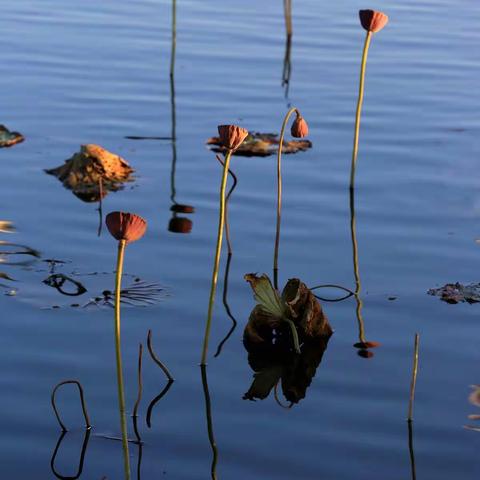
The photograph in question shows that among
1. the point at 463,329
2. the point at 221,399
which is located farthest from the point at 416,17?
the point at 221,399

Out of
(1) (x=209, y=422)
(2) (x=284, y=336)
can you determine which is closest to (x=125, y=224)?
(1) (x=209, y=422)

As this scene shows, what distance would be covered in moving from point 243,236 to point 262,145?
5.42 feet

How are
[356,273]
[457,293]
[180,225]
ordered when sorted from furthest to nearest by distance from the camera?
[180,225], [356,273], [457,293]

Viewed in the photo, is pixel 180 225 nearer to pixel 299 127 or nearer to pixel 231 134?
pixel 299 127

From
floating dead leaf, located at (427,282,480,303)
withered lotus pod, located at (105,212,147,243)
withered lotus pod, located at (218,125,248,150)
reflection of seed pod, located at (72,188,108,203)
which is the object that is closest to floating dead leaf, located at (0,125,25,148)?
reflection of seed pod, located at (72,188,108,203)

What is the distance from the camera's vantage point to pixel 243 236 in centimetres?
614

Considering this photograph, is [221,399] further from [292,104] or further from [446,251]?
[292,104]

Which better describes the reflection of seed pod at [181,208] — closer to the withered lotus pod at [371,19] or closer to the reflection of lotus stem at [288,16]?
the withered lotus pod at [371,19]

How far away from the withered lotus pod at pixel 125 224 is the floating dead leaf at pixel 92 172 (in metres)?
3.58

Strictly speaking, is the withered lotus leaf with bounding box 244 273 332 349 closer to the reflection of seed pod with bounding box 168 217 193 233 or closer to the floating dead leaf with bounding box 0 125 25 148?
the reflection of seed pod with bounding box 168 217 193 233

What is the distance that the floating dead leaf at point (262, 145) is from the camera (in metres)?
7.66

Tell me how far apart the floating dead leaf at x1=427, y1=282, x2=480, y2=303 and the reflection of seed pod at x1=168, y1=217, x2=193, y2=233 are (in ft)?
4.57

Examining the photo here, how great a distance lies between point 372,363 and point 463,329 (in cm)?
53

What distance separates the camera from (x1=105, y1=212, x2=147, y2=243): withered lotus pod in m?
3.30
